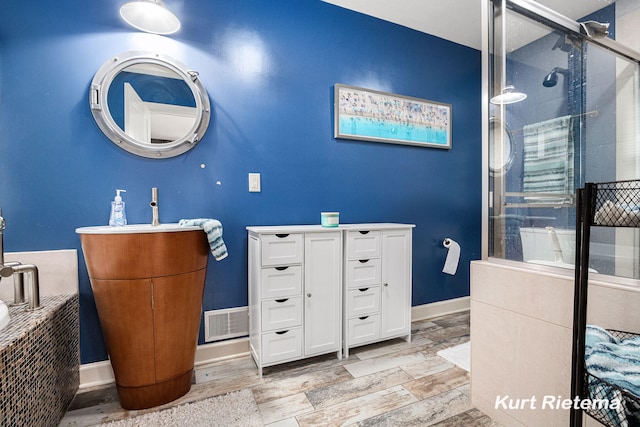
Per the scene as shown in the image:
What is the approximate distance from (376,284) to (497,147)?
1.08 m

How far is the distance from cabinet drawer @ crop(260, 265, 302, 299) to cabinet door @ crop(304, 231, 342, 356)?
0.06 m

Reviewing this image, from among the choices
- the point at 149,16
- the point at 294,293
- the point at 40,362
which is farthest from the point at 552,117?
the point at 40,362

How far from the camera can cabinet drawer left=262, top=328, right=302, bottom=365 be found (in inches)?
64.6

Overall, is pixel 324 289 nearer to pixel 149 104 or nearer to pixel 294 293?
pixel 294 293

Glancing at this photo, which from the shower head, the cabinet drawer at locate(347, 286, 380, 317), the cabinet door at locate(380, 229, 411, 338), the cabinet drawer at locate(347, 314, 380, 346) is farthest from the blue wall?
the shower head

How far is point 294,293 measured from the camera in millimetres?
1700

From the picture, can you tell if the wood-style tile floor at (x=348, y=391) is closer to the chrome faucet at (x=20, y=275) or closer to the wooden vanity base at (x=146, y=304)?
the wooden vanity base at (x=146, y=304)

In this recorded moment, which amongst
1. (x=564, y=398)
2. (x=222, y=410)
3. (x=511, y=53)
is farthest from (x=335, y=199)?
(x=564, y=398)

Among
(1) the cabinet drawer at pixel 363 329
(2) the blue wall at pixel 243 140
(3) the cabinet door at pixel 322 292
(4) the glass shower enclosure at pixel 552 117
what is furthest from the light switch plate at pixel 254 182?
(4) the glass shower enclosure at pixel 552 117

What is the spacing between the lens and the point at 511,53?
54.9 inches

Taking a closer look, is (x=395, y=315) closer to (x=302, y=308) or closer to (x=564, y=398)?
(x=302, y=308)

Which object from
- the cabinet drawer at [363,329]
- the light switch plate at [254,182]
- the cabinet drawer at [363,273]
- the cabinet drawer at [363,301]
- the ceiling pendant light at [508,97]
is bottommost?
the cabinet drawer at [363,329]

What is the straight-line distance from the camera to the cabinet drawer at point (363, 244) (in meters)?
1.85

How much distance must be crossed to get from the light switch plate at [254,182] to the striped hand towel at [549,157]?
1.51 metres
